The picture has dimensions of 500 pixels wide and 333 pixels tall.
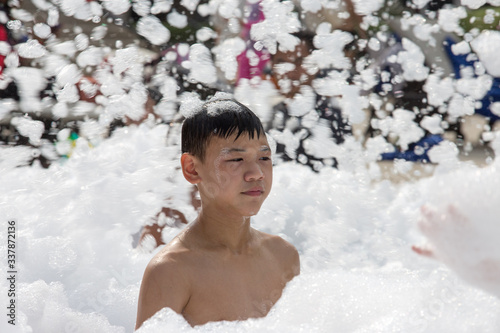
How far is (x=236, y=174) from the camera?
4.83 ft

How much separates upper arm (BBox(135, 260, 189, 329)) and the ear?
0.23 meters

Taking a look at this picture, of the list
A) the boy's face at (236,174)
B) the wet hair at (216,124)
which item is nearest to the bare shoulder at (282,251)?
the boy's face at (236,174)

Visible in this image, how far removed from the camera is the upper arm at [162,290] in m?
1.38

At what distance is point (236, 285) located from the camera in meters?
1.53

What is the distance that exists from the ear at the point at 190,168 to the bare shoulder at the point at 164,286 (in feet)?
0.66

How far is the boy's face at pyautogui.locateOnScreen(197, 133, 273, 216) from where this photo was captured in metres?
1.47

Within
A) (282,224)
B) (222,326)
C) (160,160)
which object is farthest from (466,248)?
(160,160)

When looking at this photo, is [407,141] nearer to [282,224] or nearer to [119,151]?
[282,224]

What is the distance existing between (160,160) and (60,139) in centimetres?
48

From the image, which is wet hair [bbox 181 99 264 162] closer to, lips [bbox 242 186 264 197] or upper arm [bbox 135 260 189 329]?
lips [bbox 242 186 264 197]

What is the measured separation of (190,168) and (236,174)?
147 mm

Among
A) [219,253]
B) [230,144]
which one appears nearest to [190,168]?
[230,144]

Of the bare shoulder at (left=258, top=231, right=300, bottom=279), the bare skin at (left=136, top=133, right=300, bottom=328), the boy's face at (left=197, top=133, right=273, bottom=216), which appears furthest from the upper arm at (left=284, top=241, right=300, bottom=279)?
the boy's face at (left=197, top=133, right=273, bottom=216)

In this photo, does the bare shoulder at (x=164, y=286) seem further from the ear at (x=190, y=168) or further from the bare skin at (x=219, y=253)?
the ear at (x=190, y=168)
